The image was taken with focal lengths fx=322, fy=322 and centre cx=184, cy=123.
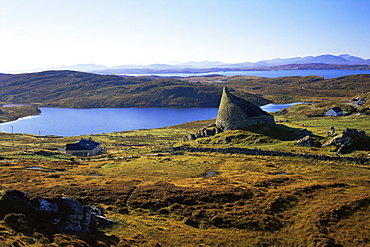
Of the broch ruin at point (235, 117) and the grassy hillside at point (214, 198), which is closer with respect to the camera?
the grassy hillside at point (214, 198)

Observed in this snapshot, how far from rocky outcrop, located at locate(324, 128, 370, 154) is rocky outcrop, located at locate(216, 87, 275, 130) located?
16.7 metres

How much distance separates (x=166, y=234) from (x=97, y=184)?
543 inches

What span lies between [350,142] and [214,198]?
71.3 ft

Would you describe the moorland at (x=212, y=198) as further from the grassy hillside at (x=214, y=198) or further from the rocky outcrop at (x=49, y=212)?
the rocky outcrop at (x=49, y=212)

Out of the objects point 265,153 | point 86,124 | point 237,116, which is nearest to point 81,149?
point 237,116

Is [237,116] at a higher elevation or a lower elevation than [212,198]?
higher

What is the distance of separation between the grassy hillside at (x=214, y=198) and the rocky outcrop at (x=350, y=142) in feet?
4.81

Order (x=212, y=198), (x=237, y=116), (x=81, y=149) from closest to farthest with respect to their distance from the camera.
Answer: (x=212, y=198) < (x=237, y=116) < (x=81, y=149)

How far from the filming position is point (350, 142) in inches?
1540

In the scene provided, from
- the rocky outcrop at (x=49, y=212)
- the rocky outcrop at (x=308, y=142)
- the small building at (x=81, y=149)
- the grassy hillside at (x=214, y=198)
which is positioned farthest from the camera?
the small building at (x=81, y=149)

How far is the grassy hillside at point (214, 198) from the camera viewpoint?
65.6 feet

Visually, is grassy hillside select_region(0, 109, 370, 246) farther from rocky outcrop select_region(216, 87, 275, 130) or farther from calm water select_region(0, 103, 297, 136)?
calm water select_region(0, 103, 297, 136)

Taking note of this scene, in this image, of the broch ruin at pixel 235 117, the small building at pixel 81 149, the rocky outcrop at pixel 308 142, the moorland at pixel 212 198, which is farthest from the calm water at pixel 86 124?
the rocky outcrop at pixel 308 142

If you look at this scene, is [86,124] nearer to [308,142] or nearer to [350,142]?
[308,142]
